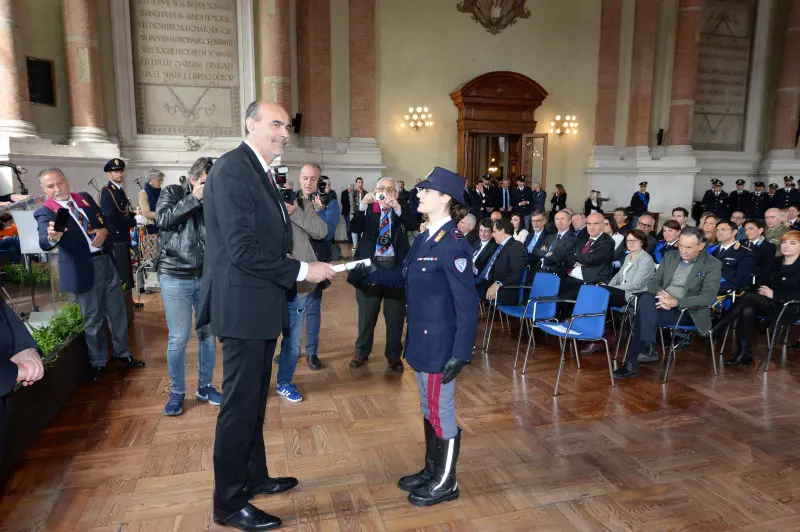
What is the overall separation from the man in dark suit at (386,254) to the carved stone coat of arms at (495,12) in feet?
38.0

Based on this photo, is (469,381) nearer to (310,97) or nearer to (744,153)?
(310,97)

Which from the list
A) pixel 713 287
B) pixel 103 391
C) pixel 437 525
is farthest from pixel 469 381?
pixel 103 391

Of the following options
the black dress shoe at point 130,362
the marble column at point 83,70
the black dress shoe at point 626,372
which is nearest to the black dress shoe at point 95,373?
the black dress shoe at point 130,362

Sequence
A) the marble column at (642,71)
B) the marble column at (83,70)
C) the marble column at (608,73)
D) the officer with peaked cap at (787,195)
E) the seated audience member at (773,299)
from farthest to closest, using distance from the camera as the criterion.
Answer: the marble column at (608,73)
the marble column at (642,71)
the officer with peaked cap at (787,195)
the marble column at (83,70)
the seated audience member at (773,299)

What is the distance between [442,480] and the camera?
270 centimetres

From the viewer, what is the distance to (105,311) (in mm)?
4473

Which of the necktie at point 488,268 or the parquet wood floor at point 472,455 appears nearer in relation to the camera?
the parquet wood floor at point 472,455

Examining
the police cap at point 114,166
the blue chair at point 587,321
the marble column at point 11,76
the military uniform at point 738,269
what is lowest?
the blue chair at point 587,321

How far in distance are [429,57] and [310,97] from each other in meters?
3.48

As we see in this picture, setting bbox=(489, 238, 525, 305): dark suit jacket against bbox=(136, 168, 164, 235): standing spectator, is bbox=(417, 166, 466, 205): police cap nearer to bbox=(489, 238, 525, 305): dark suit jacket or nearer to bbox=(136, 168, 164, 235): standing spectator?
bbox=(489, 238, 525, 305): dark suit jacket

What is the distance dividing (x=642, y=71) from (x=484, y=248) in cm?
1198

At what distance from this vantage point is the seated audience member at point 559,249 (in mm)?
5750

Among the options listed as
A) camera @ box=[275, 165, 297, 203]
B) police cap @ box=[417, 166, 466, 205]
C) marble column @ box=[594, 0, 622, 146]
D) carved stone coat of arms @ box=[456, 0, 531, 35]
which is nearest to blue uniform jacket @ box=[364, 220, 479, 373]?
police cap @ box=[417, 166, 466, 205]

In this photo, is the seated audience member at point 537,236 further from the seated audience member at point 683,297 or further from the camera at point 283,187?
the camera at point 283,187
